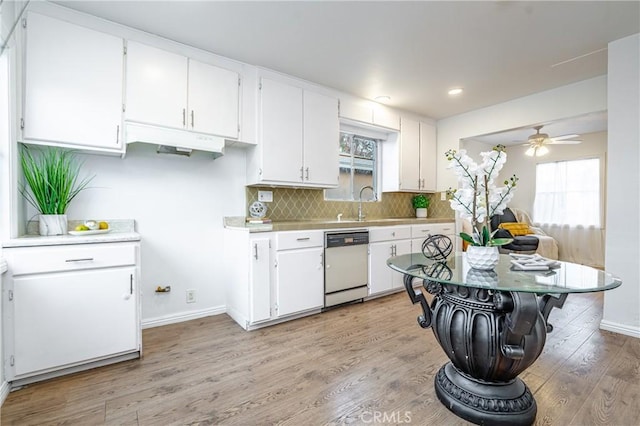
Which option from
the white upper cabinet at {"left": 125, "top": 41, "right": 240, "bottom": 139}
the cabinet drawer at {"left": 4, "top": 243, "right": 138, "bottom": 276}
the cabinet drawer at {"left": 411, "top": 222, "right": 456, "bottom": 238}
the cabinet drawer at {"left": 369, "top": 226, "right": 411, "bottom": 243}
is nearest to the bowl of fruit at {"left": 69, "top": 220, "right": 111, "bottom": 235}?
the cabinet drawer at {"left": 4, "top": 243, "right": 138, "bottom": 276}

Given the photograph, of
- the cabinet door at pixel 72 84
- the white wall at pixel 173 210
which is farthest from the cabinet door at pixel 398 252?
the cabinet door at pixel 72 84

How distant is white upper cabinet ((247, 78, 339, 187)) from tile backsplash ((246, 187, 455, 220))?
0.31 metres

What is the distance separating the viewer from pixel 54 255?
179 centimetres

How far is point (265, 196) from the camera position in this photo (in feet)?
10.6

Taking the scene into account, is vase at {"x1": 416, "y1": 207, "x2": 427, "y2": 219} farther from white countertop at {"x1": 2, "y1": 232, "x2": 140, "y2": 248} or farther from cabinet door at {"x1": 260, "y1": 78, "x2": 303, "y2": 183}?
white countertop at {"x1": 2, "y1": 232, "x2": 140, "y2": 248}

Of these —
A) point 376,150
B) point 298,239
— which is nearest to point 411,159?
point 376,150

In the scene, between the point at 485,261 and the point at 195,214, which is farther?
the point at 195,214

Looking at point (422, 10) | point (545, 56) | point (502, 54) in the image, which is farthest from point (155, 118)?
point (545, 56)

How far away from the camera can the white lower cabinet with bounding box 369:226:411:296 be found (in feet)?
11.2

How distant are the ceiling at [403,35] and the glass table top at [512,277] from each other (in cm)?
177

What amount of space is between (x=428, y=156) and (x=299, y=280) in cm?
296

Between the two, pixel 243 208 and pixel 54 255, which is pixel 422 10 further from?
pixel 54 255

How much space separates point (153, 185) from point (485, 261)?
267 cm

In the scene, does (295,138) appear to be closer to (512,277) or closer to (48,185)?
(48,185)
